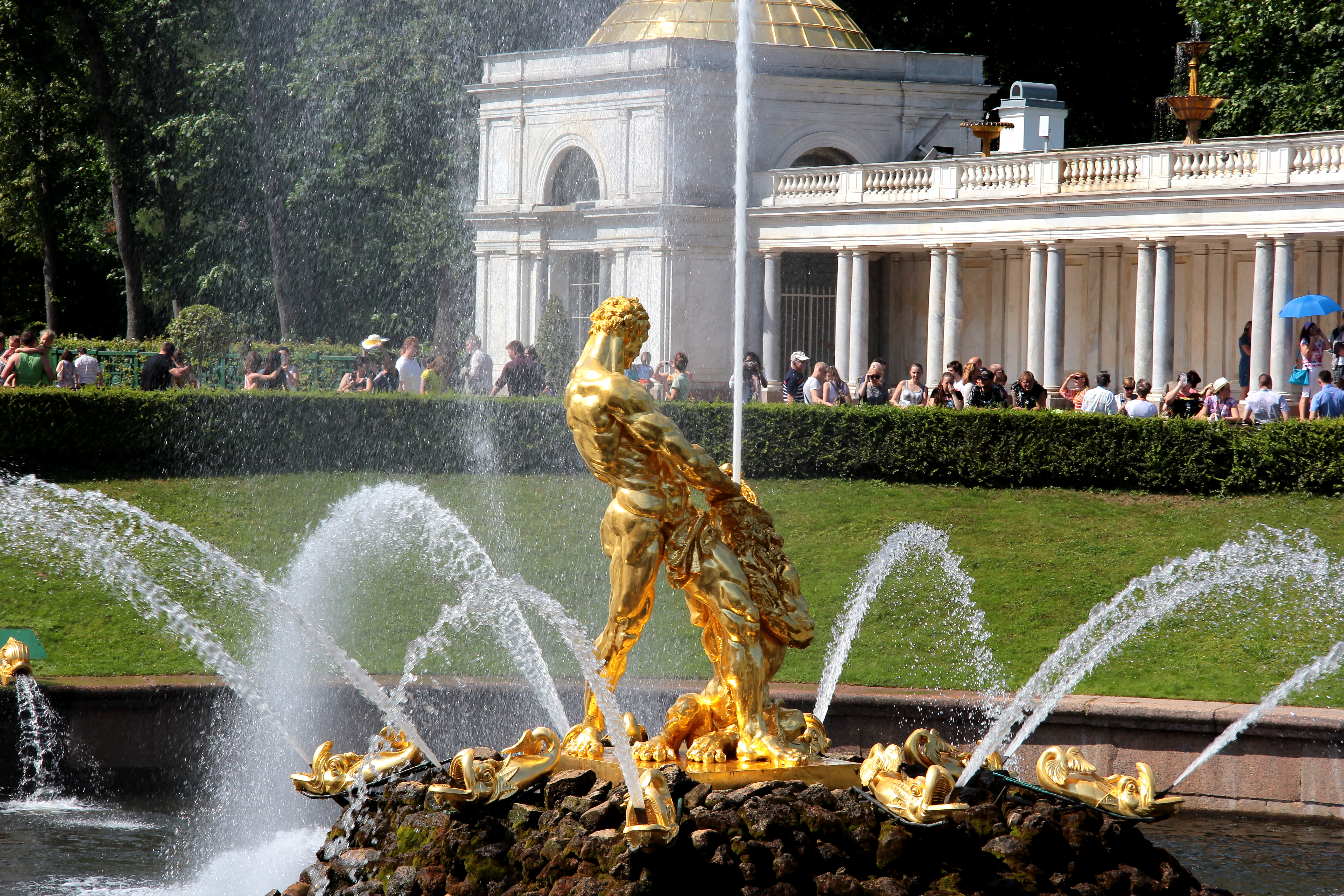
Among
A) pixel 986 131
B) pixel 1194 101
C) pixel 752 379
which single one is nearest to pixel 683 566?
pixel 752 379

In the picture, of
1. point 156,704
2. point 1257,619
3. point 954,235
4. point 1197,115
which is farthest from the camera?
point 954,235

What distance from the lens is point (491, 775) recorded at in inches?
281

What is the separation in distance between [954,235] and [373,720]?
903 inches

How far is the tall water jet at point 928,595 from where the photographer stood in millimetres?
12945

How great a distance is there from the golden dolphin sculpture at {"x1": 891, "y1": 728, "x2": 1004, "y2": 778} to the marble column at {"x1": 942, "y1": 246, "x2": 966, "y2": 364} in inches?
1007

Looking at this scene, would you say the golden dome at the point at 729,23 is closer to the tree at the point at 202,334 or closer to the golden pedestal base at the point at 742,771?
the tree at the point at 202,334

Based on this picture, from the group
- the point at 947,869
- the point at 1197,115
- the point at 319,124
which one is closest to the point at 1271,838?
the point at 947,869

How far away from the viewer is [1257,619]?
45.4ft

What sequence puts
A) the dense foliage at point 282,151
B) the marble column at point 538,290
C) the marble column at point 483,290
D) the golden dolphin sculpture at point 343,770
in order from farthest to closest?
1. the dense foliage at point 282,151
2. the marble column at point 483,290
3. the marble column at point 538,290
4. the golden dolphin sculpture at point 343,770

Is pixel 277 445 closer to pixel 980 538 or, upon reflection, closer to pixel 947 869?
pixel 980 538

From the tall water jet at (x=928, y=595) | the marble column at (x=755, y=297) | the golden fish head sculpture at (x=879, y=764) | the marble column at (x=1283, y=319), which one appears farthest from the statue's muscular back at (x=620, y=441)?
the marble column at (x=755, y=297)

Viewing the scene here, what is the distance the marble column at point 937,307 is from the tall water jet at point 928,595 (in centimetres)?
1616

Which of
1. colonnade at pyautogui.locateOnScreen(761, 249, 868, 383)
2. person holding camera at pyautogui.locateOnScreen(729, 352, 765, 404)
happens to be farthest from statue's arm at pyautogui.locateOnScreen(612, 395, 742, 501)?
colonnade at pyautogui.locateOnScreen(761, 249, 868, 383)

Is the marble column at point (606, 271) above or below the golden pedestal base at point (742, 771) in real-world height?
above
